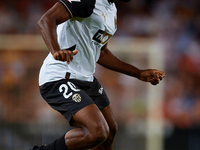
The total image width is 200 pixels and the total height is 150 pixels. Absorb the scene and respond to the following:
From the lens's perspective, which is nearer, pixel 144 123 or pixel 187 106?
pixel 144 123

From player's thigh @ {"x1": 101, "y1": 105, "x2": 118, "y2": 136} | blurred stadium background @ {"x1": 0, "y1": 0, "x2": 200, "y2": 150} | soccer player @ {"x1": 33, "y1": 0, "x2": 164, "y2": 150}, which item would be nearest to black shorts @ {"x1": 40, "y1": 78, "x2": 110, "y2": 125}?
soccer player @ {"x1": 33, "y1": 0, "x2": 164, "y2": 150}

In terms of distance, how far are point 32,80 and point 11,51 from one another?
2.09ft

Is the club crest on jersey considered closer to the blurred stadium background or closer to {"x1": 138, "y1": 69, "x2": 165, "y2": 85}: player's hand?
{"x1": 138, "y1": 69, "x2": 165, "y2": 85}: player's hand

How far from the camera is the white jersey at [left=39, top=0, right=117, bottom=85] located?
2.96 metres

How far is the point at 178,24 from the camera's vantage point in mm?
7895

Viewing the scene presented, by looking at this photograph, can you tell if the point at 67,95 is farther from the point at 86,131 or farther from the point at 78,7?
the point at 78,7

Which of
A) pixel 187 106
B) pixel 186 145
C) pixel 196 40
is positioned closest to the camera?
pixel 186 145

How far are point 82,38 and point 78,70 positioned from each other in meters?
0.29

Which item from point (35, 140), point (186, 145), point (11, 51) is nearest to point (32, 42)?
point (11, 51)

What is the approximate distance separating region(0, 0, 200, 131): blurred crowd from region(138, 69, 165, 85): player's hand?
279 cm

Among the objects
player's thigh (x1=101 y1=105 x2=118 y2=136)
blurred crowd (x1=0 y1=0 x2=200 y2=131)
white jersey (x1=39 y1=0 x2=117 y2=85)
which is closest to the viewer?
white jersey (x1=39 y1=0 x2=117 y2=85)

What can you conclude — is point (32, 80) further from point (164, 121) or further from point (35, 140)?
point (164, 121)

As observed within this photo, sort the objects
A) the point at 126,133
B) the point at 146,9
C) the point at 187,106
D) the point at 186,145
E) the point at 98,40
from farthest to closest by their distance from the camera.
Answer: the point at 146,9 < the point at 187,106 < the point at 126,133 < the point at 186,145 < the point at 98,40

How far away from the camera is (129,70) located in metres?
3.57
